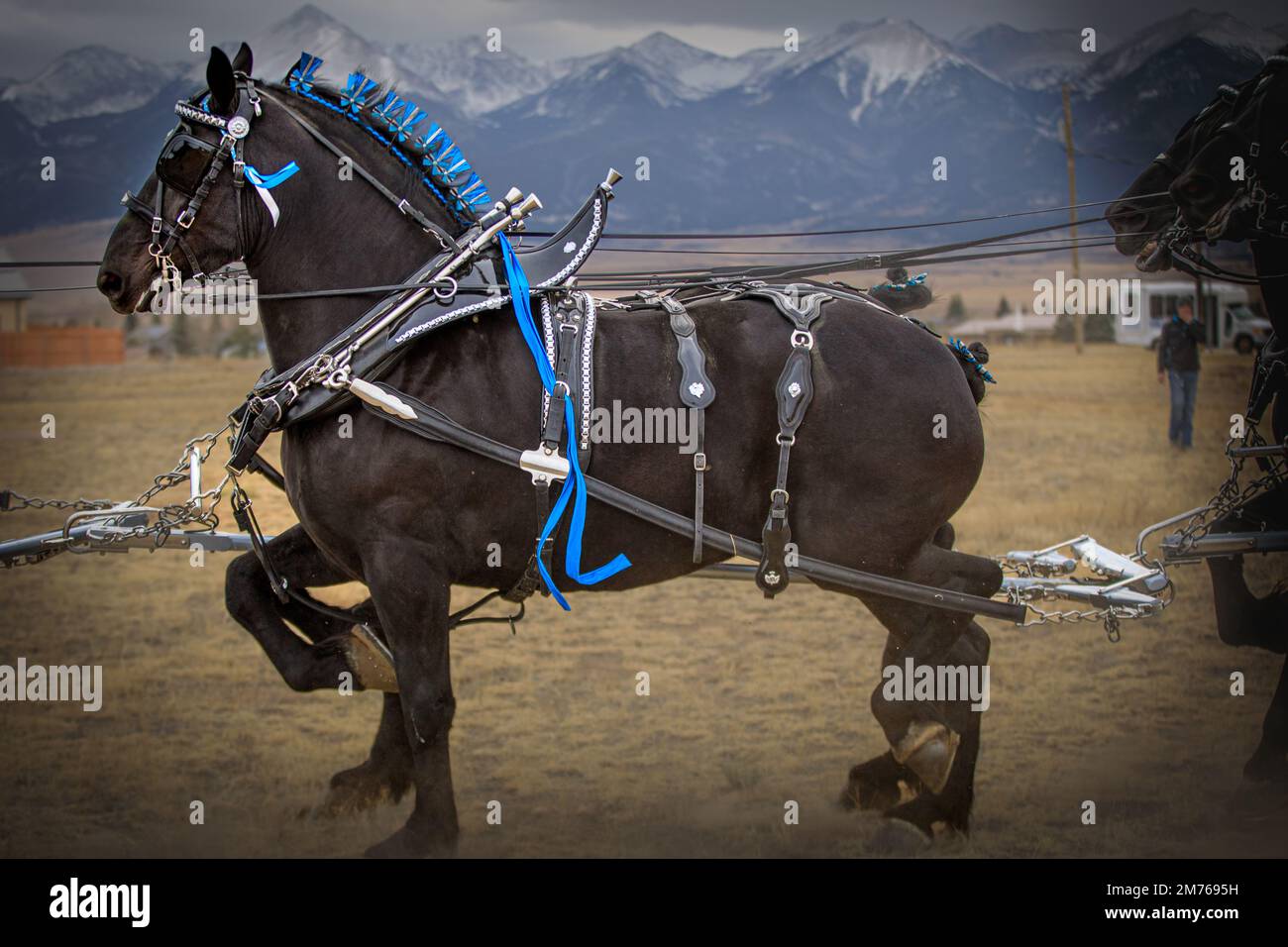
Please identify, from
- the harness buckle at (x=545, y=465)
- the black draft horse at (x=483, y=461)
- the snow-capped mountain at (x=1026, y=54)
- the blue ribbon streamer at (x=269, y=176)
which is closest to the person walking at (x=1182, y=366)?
the black draft horse at (x=483, y=461)

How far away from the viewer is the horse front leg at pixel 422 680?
449 centimetres

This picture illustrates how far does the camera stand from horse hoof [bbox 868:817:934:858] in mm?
5152

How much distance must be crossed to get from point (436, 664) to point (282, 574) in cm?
96

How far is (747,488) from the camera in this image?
483 centimetres

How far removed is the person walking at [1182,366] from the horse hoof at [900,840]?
12801 mm

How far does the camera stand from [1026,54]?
43344 mm

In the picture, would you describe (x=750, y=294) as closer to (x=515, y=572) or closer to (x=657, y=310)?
(x=657, y=310)

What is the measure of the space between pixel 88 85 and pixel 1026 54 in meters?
33.9

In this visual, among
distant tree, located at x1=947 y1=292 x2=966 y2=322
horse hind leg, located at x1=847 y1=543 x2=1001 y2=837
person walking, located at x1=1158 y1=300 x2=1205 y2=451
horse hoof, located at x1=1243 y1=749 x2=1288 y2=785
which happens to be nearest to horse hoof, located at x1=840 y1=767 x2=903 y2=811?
horse hind leg, located at x1=847 y1=543 x2=1001 y2=837

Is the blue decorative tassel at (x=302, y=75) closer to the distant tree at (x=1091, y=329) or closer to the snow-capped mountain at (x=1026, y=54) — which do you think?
the distant tree at (x=1091, y=329)

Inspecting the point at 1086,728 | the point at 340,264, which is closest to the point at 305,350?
the point at 340,264

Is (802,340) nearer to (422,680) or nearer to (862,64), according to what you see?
(422,680)

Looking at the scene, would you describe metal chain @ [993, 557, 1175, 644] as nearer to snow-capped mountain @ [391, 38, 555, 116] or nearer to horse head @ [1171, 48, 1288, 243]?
horse head @ [1171, 48, 1288, 243]

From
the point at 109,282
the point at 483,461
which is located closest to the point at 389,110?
the point at 109,282
